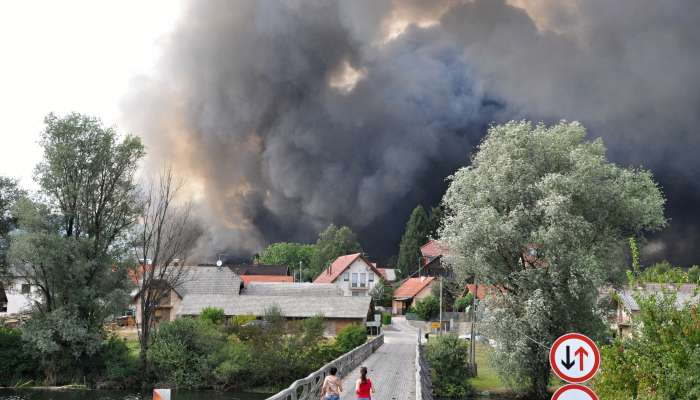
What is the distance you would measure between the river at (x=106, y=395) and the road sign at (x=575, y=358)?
37.5 metres

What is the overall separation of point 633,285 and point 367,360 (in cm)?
3003

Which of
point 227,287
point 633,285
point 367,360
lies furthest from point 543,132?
point 227,287

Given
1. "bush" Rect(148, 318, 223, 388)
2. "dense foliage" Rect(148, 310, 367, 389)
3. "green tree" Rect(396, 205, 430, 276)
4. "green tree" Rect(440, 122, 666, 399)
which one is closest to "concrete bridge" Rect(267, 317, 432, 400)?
"dense foliage" Rect(148, 310, 367, 389)

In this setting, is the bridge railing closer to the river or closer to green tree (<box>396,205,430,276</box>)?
the river

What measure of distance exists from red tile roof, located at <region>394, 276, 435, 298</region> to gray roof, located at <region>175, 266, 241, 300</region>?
3301 centimetres

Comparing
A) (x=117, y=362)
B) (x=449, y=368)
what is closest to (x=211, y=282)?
(x=117, y=362)

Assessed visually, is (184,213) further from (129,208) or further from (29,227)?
(29,227)

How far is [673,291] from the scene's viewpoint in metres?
14.6

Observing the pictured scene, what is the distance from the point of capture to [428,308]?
83.8 m

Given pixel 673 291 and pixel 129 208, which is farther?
pixel 129 208

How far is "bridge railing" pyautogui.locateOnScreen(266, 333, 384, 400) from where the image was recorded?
19359 mm

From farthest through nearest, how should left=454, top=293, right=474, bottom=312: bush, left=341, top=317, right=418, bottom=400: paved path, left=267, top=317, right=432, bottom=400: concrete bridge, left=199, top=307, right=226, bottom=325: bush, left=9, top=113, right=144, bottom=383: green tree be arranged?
left=454, top=293, right=474, bottom=312: bush, left=199, top=307, right=226, bottom=325: bush, left=9, top=113, right=144, bottom=383: green tree, left=341, top=317, right=418, bottom=400: paved path, left=267, top=317, right=432, bottom=400: concrete bridge

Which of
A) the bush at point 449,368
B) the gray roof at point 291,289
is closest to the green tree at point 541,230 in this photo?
the bush at point 449,368

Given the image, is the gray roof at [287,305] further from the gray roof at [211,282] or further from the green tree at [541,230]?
the green tree at [541,230]
